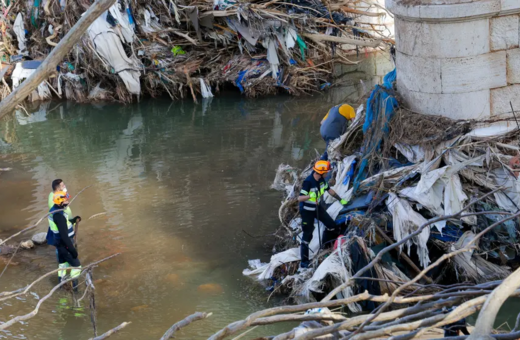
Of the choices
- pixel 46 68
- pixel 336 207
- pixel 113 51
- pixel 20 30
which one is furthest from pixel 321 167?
pixel 20 30

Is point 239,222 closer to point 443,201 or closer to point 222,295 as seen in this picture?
point 222,295

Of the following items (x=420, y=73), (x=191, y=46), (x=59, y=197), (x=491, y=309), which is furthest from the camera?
(x=191, y=46)

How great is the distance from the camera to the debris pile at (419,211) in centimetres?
805

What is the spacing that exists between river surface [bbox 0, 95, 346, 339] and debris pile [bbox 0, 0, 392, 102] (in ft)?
1.93

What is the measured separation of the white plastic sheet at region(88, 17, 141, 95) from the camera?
16.8 meters

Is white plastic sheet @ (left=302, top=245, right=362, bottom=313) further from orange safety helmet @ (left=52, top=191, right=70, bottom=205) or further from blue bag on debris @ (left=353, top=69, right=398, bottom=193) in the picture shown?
orange safety helmet @ (left=52, top=191, right=70, bottom=205)

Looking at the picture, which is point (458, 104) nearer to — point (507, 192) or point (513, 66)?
point (513, 66)

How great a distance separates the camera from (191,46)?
1803cm

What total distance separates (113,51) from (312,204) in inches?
395

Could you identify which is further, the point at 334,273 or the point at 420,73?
the point at 420,73

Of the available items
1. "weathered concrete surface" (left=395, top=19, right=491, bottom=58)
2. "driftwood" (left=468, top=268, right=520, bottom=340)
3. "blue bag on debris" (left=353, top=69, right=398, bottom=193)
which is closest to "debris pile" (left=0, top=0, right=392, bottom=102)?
"blue bag on debris" (left=353, top=69, right=398, bottom=193)

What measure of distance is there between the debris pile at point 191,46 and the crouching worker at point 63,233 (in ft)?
29.7

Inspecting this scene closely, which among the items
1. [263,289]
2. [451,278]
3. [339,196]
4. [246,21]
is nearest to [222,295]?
[263,289]

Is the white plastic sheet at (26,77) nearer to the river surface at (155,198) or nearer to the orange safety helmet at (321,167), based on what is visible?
the river surface at (155,198)
